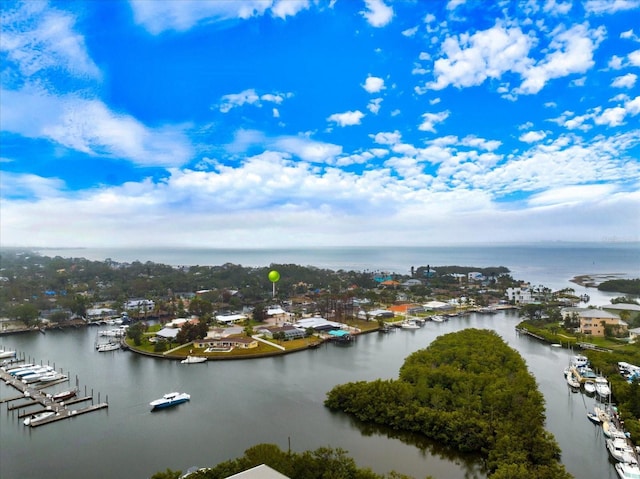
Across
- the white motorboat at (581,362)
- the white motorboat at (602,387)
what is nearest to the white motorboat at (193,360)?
the white motorboat at (602,387)

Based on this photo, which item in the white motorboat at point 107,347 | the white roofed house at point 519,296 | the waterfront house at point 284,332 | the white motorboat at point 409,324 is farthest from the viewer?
the white roofed house at point 519,296

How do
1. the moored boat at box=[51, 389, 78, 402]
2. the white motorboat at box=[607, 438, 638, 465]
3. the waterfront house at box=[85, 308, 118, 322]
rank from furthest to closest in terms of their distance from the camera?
the waterfront house at box=[85, 308, 118, 322] < the moored boat at box=[51, 389, 78, 402] < the white motorboat at box=[607, 438, 638, 465]

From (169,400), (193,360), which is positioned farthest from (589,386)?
(193,360)

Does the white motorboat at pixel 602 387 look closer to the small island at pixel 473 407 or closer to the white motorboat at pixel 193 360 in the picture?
the small island at pixel 473 407

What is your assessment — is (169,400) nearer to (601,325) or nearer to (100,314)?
(100,314)

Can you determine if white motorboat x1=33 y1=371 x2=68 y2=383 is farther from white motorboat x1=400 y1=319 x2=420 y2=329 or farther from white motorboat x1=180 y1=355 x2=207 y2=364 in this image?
white motorboat x1=400 y1=319 x2=420 y2=329

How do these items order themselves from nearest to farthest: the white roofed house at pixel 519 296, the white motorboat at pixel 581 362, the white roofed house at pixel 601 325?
the white motorboat at pixel 581 362 → the white roofed house at pixel 601 325 → the white roofed house at pixel 519 296

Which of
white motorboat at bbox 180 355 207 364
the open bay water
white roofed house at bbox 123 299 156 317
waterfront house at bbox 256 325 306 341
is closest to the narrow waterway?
the open bay water

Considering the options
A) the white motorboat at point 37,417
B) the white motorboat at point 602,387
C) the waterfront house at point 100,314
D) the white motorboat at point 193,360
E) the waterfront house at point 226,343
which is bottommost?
the white motorboat at point 602,387
